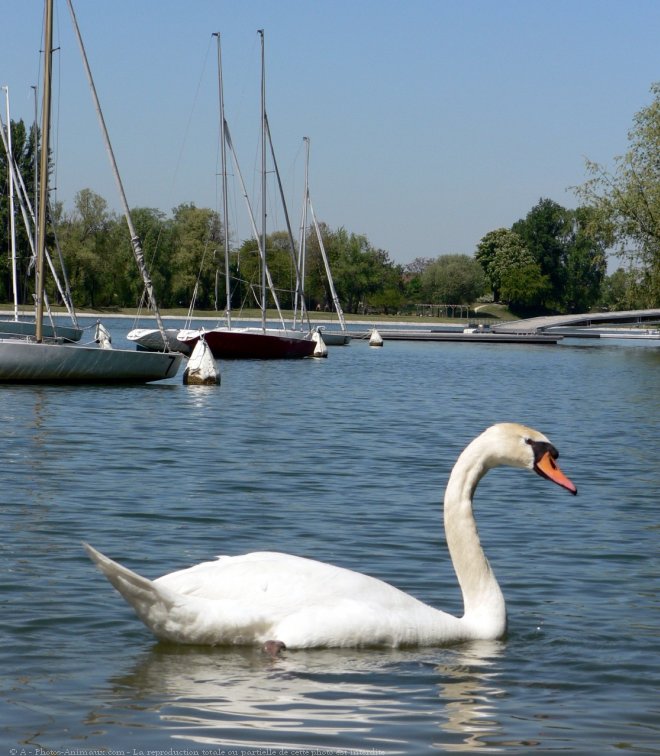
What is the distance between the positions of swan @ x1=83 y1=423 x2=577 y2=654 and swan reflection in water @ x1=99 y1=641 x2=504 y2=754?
0.10 metres

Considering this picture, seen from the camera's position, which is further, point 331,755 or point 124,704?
point 124,704

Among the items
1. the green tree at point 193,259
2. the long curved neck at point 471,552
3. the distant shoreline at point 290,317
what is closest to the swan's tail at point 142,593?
the long curved neck at point 471,552

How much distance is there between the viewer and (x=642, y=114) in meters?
67.1

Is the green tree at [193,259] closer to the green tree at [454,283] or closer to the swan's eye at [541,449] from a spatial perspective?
the green tree at [454,283]

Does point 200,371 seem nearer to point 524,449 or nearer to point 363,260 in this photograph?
point 524,449

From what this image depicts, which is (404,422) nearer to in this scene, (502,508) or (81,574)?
(502,508)

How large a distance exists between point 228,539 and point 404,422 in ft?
45.7

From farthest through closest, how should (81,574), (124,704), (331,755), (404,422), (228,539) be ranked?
(404,422), (228,539), (81,574), (124,704), (331,755)

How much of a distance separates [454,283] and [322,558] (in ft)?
567

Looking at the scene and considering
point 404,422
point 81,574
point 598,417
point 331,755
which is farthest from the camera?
point 598,417

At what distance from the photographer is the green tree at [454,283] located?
18188 centimetres

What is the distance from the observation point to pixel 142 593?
6824 millimetres

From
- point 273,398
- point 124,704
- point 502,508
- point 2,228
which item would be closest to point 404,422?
point 273,398

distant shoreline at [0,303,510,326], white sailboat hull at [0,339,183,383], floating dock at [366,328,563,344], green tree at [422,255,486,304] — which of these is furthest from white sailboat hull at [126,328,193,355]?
green tree at [422,255,486,304]
